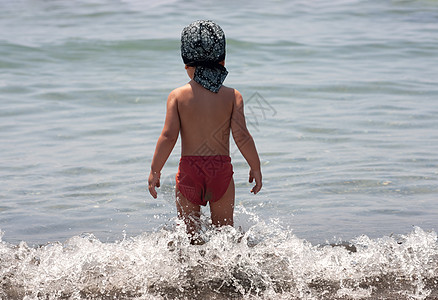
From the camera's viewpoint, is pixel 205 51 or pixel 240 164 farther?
pixel 240 164

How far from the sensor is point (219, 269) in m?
3.40

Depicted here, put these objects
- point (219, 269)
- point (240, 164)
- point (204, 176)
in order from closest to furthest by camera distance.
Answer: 1. point (219, 269)
2. point (204, 176)
3. point (240, 164)

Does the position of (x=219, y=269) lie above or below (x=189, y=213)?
below

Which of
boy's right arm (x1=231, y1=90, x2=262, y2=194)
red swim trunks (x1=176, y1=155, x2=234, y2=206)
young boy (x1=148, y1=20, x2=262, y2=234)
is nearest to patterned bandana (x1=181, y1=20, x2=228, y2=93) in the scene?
young boy (x1=148, y1=20, x2=262, y2=234)

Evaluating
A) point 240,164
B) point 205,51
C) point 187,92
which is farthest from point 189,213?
point 240,164

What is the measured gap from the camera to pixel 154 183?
3.52 metres

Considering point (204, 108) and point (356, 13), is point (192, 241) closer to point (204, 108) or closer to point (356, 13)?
point (204, 108)

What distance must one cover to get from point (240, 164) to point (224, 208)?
99.1 inches

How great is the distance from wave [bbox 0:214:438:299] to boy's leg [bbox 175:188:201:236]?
2.1 inches

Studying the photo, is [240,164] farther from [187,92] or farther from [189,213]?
[187,92]

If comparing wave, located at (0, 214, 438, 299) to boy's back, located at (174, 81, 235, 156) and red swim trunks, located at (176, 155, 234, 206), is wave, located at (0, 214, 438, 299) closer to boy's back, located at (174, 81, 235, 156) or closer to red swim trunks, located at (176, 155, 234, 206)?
red swim trunks, located at (176, 155, 234, 206)

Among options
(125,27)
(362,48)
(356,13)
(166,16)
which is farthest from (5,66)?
(356,13)

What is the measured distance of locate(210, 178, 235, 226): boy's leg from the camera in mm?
3582

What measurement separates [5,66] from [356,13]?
30.0 ft
